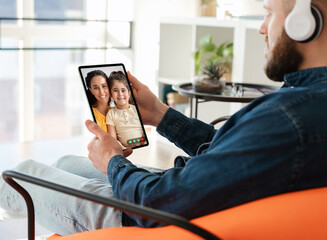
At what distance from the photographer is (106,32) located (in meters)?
4.46

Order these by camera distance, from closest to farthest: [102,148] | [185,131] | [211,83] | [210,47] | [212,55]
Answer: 1. [102,148]
2. [185,131]
3. [211,83]
4. [210,47]
5. [212,55]

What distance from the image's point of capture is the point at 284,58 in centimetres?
111

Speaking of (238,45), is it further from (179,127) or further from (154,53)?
(179,127)

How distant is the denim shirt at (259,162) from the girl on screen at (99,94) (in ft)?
1.26

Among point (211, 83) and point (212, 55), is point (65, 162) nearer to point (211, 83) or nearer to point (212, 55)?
point (211, 83)

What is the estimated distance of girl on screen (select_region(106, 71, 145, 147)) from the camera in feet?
4.49

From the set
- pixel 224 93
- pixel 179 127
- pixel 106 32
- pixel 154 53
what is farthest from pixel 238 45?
pixel 179 127

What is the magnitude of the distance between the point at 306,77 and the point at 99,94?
1.87 ft

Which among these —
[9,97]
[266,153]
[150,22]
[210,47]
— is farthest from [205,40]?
[266,153]

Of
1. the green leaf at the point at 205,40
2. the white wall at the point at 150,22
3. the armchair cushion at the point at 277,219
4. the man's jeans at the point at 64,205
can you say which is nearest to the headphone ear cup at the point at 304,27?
the armchair cushion at the point at 277,219

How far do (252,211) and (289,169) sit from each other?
0.11 metres

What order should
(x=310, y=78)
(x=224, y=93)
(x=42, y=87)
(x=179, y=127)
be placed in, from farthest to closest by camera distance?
(x=42, y=87) < (x=224, y=93) < (x=179, y=127) < (x=310, y=78)

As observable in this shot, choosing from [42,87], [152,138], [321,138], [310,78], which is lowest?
[152,138]

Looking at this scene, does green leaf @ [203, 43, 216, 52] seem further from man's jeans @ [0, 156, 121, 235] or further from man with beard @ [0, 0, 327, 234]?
man with beard @ [0, 0, 327, 234]
